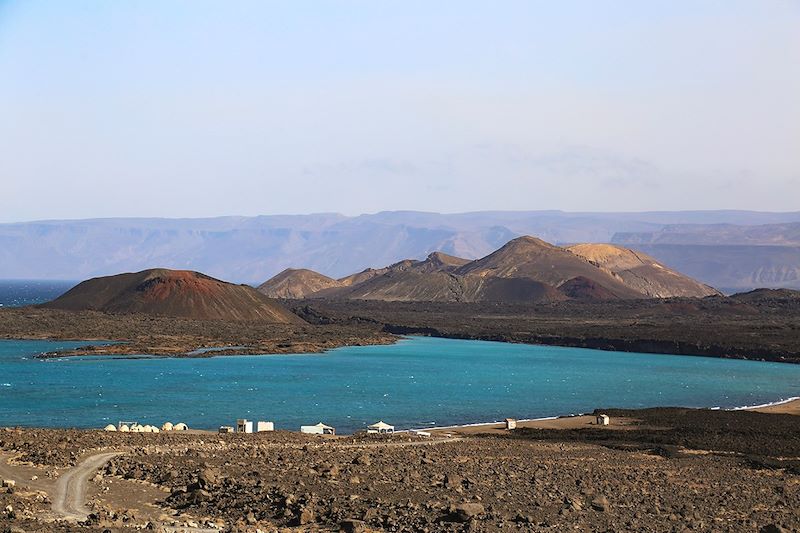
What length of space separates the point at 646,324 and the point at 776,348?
141ft

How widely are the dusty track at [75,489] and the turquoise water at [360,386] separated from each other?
22862 mm

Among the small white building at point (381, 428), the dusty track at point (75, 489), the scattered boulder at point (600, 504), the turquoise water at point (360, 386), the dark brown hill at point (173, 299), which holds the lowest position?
the turquoise water at point (360, 386)

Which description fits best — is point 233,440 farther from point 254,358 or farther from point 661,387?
point 254,358

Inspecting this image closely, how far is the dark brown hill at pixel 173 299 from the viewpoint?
15100 centimetres

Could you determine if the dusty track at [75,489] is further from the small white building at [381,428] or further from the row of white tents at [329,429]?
the small white building at [381,428]

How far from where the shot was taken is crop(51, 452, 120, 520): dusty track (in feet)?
76.8

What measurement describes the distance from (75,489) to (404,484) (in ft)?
26.1

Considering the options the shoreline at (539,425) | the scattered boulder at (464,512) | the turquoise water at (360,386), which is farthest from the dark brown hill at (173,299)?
the scattered boulder at (464,512)

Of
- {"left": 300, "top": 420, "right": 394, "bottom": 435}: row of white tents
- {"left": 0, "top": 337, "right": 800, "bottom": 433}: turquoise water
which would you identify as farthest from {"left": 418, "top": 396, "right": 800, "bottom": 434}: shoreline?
{"left": 0, "top": 337, "right": 800, "bottom": 433}: turquoise water

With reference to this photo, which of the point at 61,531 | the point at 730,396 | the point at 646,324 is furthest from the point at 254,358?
the point at 61,531

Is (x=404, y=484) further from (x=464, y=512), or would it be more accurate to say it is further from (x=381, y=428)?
(x=381, y=428)

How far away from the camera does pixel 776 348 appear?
12444cm

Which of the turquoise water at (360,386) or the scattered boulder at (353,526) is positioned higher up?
the scattered boulder at (353,526)

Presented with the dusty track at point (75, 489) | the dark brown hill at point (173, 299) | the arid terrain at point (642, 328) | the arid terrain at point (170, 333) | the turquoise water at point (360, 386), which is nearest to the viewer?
the dusty track at point (75, 489)
